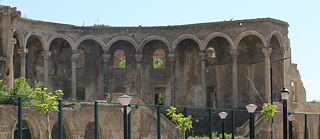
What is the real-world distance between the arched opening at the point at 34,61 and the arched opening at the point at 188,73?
10386 millimetres

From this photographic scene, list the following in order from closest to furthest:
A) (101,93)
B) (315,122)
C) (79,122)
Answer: (79,122) < (315,122) < (101,93)

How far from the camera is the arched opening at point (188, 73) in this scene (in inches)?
1955

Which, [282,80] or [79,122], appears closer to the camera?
[79,122]

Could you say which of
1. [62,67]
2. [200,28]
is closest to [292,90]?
[200,28]

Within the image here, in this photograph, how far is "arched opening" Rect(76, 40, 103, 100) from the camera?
165 feet

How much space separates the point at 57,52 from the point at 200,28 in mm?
11352

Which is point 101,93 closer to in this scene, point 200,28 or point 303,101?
point 200,28

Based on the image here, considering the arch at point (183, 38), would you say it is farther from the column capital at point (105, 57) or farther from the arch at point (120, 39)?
the column capital at point (105, 57)

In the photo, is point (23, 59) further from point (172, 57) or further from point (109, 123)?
point (109, 123)

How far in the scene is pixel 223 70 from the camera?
4934 centimetres

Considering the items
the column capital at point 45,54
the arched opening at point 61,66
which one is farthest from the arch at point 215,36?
the column capital at point 45,54

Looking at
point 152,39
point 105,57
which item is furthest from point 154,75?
point 105,57

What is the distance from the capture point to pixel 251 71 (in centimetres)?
4853

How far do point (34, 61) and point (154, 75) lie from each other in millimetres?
9504
